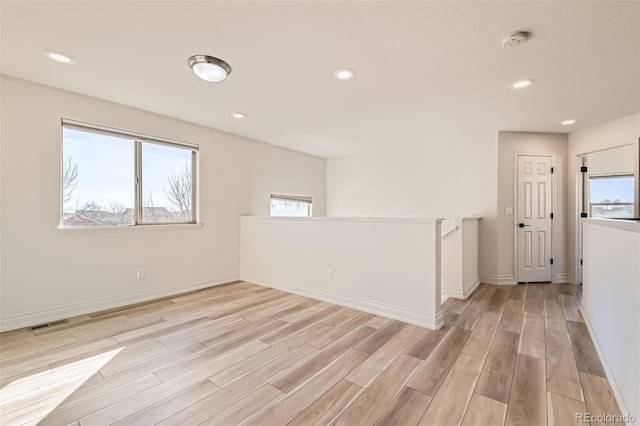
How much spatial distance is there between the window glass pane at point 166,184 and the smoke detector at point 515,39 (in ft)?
12.7

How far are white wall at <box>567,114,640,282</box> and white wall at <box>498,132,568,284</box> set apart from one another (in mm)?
80

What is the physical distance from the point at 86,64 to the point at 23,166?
1253mm

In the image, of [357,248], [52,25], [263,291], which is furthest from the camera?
[263,291]

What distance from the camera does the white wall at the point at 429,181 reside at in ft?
14.6

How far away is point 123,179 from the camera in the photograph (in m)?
3.41

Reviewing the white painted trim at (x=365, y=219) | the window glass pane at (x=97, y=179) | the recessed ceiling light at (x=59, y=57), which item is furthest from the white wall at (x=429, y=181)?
the recessed ceiling light at (x=59, y=57)

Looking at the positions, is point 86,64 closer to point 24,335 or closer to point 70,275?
point 70,275

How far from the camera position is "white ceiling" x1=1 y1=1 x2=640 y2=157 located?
5.75 ft

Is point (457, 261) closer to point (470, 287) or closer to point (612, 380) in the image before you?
point (470, 287)

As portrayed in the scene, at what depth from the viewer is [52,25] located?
74.9 inches

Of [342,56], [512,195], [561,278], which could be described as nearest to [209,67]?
[342,56]

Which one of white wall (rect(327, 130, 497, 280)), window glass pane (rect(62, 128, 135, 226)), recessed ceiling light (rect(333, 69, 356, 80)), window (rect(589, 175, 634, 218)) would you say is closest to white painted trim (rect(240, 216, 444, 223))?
recessed ceiling light (rect(333, 69, 356, 80))

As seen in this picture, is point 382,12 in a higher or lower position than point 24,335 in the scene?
higher

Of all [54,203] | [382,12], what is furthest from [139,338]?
[382,12]
